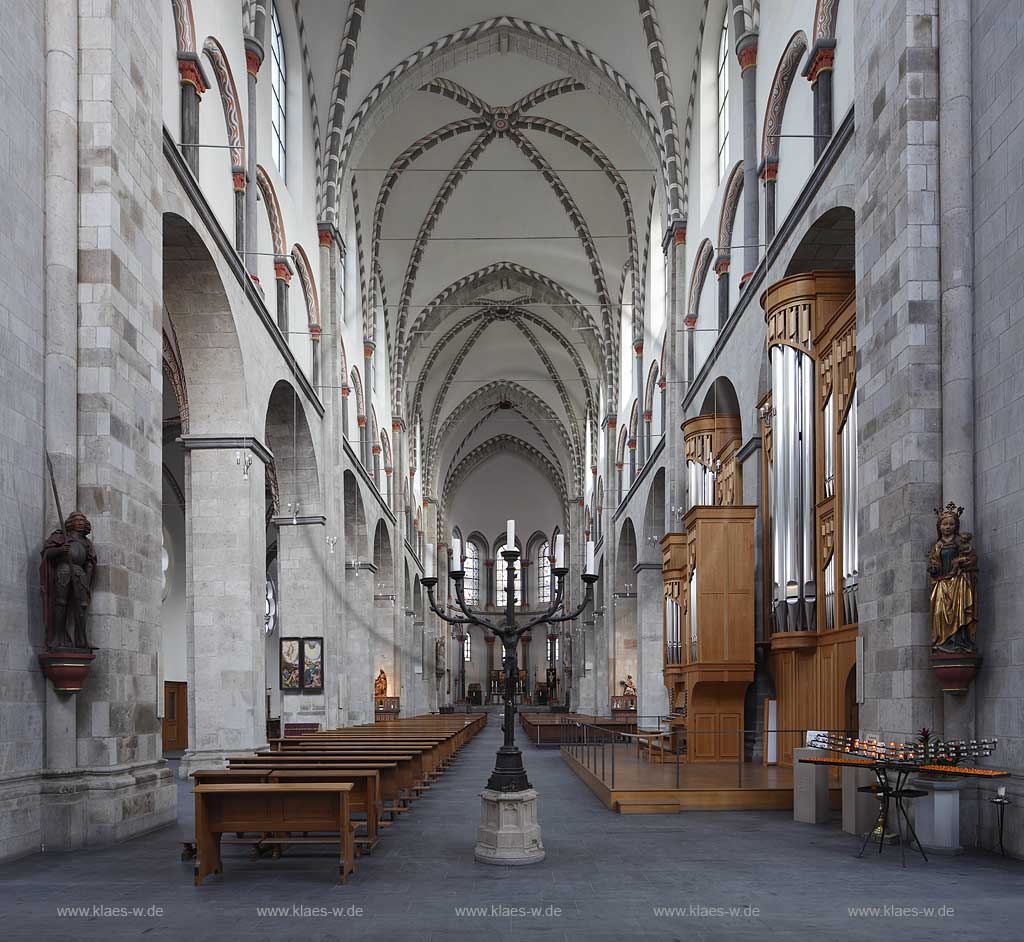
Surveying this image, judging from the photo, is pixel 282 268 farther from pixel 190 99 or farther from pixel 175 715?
pixel 175 715

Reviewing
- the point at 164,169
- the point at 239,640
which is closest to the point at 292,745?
the point at 239,640

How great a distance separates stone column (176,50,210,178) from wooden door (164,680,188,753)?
1567cm

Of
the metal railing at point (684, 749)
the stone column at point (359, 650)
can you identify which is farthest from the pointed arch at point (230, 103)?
the stone column at point (359, 650)

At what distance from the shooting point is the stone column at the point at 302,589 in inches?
925

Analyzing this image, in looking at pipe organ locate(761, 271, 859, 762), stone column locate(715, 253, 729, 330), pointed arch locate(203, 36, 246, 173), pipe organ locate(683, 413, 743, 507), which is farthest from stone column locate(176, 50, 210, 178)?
pipe organ locate(683, 413, 743, 507)

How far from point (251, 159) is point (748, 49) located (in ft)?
28.0

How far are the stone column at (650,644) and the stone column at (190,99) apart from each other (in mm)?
18322

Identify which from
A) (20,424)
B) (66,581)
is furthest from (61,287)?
(66,581)

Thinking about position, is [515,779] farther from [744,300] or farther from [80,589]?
[744,300]

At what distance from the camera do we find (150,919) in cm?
708

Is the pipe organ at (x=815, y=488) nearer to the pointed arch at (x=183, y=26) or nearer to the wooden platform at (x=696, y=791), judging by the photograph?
the wooden platform at (x=696, y=791)

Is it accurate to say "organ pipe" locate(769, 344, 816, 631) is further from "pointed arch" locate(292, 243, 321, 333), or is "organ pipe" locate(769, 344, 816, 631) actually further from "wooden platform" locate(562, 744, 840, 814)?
"pointed arch" locate(292, 243, 321, 333)

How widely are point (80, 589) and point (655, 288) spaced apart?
2280 cm

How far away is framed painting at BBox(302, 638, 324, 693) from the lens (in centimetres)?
2359
